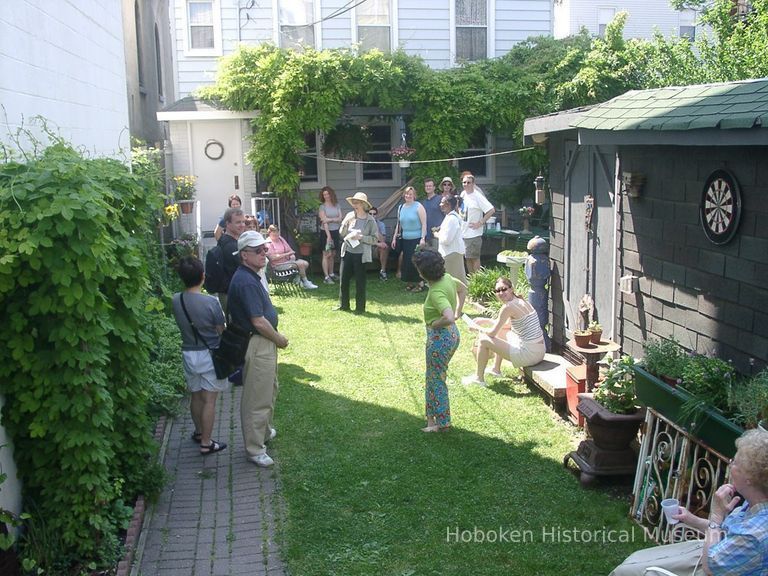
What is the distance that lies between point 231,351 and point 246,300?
0.43 m

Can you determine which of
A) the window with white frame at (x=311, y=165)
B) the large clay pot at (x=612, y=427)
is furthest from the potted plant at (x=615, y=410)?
the window with white frame at (x=311, y=165)

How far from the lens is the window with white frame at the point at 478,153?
18.1 meters

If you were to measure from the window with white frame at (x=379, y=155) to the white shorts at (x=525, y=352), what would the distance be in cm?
1017

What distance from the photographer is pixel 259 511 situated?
588cm

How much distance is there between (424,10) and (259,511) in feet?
49.8

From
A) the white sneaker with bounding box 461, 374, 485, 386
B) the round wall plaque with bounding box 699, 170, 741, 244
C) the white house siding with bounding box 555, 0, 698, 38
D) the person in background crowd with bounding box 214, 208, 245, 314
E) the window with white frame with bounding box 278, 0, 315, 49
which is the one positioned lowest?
the white sneaker with bounding box 461, 374, 485, 386

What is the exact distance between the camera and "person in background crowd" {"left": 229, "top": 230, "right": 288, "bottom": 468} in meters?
6.42

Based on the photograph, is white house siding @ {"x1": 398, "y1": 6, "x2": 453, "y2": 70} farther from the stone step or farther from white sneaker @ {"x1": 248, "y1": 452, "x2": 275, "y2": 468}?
white sneaker @ {"x1": 248, "y1": 452, "x2": 275, "y2": 468}

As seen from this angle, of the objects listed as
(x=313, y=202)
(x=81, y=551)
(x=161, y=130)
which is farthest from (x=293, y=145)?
(x=81, y=551)

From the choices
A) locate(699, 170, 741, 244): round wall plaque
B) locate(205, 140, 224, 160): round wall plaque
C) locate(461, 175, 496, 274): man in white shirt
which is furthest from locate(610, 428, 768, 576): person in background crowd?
locate(205, 140, 224, 160): round wall plaque

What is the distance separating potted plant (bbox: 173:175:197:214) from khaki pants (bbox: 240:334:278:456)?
10.0m

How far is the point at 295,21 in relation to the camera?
1841 cm

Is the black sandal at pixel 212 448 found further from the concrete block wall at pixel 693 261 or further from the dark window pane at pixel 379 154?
the dark window pane at pixel 379 154

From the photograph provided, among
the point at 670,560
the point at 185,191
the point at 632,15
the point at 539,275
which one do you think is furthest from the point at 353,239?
the point at 632,15
